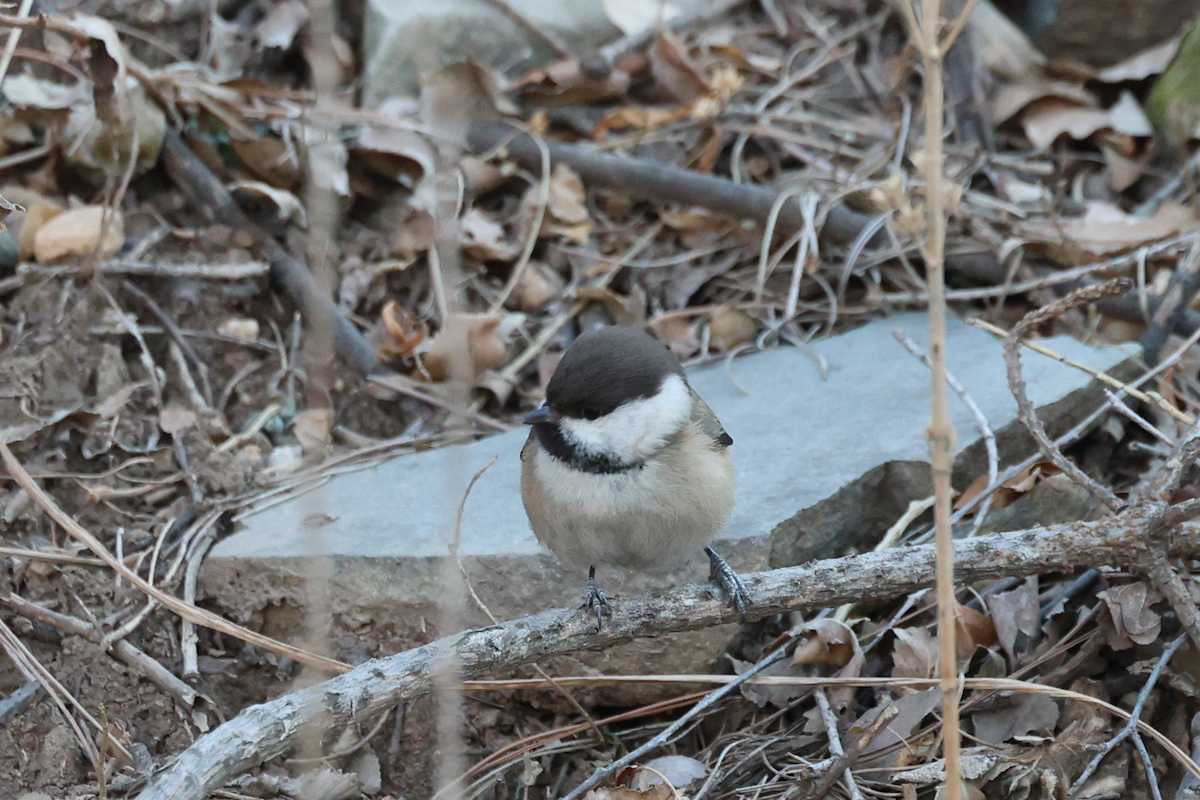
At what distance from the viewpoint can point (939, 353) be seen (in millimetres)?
1490

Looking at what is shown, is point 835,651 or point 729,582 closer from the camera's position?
point 729,582

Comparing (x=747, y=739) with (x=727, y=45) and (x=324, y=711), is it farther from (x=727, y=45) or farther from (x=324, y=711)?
(x=727, y=45)

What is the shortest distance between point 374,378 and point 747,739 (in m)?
1.74

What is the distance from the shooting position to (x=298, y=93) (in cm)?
408

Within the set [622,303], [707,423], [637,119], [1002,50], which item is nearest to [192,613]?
[707,423]

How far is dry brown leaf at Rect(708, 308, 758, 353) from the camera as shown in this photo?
3.86 m

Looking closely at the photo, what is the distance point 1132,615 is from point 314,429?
238 centimetres

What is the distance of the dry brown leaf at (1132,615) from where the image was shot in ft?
8.13

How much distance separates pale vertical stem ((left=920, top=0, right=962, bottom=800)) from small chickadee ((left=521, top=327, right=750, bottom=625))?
2.77 ft

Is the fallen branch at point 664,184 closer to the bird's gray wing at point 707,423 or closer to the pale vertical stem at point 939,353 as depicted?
the bird's gray wing at point 707,423

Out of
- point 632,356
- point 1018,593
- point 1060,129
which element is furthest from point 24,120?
point 1060,129

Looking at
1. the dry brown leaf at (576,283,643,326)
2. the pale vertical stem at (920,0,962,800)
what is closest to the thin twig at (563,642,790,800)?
the pale vertical stem at (920,0,962,800)

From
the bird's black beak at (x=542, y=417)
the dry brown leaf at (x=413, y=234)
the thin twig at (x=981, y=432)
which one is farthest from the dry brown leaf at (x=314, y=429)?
the thin twig at (x=981, y=432)

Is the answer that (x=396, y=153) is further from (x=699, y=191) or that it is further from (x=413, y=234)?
(x=699, y=191)
